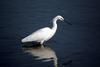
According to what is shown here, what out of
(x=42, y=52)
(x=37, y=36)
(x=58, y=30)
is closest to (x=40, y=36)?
(x=37, y=36)

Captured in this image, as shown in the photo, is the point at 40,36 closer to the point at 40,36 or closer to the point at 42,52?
the point at 40,36

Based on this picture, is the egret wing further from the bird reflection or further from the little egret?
the bird reflection

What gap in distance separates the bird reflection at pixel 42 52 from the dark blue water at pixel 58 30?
0.14m

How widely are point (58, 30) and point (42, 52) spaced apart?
2585mm

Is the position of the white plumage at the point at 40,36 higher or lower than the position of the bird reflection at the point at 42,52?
higher

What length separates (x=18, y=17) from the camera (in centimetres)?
1686

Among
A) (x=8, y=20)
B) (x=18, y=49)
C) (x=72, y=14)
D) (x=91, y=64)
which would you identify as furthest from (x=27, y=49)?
(x=72, y=14)

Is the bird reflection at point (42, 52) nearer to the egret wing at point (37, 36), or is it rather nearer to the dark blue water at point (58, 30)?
the dark blue water at point (58, 30)

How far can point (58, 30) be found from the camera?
14.8 m

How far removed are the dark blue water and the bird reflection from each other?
14cm

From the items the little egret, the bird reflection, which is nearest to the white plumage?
the little egret

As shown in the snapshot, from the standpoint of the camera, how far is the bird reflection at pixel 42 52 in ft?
38.1

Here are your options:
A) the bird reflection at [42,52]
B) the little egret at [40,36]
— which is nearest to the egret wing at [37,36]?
the little egret at [40,36]

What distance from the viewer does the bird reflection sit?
458 inches
